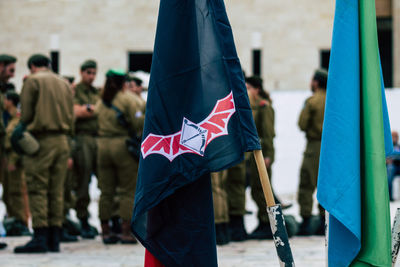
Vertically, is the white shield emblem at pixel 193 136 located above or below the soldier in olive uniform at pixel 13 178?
above

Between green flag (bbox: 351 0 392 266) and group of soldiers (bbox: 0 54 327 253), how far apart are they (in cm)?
472

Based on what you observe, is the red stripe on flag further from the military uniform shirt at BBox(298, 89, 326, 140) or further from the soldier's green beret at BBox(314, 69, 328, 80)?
the soldier's green beret at BBox(314, 69, 328, 80)

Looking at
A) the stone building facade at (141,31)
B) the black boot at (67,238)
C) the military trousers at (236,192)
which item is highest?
the stone building facade at (141,31)

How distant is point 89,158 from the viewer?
10.8 meters

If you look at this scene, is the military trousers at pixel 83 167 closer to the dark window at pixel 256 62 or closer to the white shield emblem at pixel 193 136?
the dark window at pixel 256 62

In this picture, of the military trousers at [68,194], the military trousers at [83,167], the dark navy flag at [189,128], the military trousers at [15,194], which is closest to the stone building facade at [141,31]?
the military trousers at [15,194]

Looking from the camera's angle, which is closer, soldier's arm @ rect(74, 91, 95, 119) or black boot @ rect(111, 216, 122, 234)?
black boot @ rect(111, 216, 122, 234)

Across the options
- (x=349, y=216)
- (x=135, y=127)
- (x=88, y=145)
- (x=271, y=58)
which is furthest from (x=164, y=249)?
(x=271, y=58)

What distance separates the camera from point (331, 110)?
4.46m

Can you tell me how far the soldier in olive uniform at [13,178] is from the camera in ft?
36.9

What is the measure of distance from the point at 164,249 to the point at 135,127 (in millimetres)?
5346

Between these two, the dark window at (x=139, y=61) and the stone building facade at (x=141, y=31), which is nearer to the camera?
the stone building facade at (x=141, y=31)

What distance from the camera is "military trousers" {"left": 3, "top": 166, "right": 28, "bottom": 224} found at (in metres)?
11.3

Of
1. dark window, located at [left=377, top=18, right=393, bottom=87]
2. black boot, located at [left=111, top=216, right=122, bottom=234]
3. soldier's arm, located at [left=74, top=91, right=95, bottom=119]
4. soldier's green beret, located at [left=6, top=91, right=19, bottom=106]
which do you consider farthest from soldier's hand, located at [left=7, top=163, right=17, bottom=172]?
dark window, located at [left=377, top=18, right=393, bottom=87]
